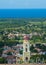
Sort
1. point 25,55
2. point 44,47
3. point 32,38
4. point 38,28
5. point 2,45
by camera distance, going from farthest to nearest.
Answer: point 38,28 < point 32,38 < point 2,45 < point 44,47 < point 25,55

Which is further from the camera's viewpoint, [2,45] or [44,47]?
[2,45]

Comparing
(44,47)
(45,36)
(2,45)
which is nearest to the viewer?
(44,47)

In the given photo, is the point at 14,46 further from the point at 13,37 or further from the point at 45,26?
the point at 45,26

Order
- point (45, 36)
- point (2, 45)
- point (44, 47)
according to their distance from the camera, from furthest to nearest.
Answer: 1. point (45, 36)
2. point (2, 45)
3. point (44, 47)

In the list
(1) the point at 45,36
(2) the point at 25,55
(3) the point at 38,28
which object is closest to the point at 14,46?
(1) the point at 45,36

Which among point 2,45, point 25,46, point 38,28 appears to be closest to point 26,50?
point 25,46

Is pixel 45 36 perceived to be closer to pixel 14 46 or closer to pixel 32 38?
pixel 32 38

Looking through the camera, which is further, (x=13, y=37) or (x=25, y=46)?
(x=13, y=37)

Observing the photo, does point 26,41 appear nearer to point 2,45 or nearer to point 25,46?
point 25,46

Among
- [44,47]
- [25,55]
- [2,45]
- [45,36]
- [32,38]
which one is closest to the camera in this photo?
[25,55]
